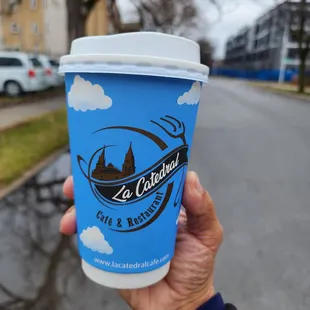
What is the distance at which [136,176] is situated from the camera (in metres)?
0.92

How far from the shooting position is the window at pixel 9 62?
527 inches

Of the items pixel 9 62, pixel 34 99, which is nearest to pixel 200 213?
pixel 34 99

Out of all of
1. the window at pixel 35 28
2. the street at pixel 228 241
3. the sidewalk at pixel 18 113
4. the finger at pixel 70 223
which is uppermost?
the window at pixel 35 28

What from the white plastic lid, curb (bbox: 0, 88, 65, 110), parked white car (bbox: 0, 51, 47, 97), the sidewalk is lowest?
curb (bbox: 0, 88, 65, 110)

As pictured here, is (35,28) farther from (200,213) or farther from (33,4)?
(200,213)

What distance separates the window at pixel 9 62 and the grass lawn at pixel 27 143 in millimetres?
5628

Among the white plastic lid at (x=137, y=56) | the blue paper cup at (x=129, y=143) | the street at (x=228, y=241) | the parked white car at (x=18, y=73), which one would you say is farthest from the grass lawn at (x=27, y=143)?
the parked white car at (x=18, y=73)

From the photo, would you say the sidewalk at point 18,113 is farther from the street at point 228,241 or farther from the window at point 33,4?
the window at point 33,4

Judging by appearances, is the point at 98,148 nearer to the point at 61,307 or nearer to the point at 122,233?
the point at 122,233

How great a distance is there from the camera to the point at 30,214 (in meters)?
3.64

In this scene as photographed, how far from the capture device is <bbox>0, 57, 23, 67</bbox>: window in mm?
13391

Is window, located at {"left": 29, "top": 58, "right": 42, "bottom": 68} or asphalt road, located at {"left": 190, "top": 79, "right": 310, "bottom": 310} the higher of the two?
window, located at {"left": 29, "top": 58, "right": 42, "bottom": 68}

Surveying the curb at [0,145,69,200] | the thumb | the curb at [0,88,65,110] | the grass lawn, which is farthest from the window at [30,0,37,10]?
the thumb

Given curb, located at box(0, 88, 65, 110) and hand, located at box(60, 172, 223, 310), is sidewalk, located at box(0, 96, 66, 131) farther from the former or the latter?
hand, located at box(60, 172, 223, 310)
